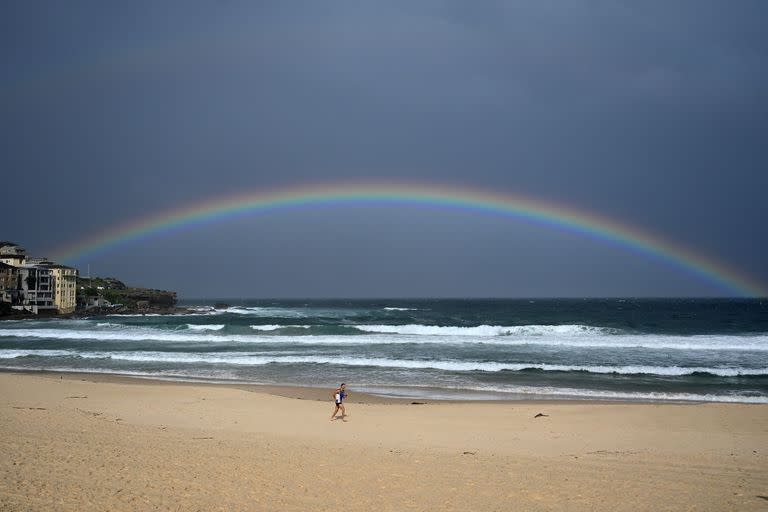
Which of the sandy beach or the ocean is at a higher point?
the sandy beach

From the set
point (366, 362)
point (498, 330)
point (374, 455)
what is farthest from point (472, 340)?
point (374, 455)

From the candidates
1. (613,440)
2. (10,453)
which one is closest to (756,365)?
(613,440)

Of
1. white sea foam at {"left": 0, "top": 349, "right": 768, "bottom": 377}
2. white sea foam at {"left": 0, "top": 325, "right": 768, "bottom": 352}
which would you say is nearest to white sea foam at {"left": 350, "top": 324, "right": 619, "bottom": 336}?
white sea foam at {"left": 0, "top": 325, "right": 768, "bottom": 352}

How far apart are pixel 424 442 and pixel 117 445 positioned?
6.09 m

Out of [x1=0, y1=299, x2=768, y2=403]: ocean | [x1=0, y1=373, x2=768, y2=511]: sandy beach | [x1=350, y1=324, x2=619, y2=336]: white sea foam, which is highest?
[x1=0, y1=373, x2=768, y2=511]: sandy beach

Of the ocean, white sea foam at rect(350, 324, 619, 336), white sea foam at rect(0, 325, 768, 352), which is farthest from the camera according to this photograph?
white sea foam at rect(350, 324, 619, 336)

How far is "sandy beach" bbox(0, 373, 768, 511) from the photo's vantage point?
23.7 feet

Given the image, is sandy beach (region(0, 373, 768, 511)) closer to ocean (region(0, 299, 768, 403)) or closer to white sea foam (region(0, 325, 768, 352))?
ocean (region(0, 299, 768, 403))

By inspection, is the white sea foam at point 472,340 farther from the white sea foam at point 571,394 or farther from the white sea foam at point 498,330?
the white sea foam at point 571,394

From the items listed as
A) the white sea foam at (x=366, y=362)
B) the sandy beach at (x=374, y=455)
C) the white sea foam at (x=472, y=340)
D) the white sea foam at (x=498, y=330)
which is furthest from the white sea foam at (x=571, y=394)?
the white sea foam at (x=498, y=330)

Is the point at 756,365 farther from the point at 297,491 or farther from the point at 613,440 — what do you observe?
the point at 297,491

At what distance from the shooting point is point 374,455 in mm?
10125

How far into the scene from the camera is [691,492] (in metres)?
7.97

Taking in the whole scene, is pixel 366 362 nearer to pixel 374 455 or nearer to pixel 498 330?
pixel 374 455
